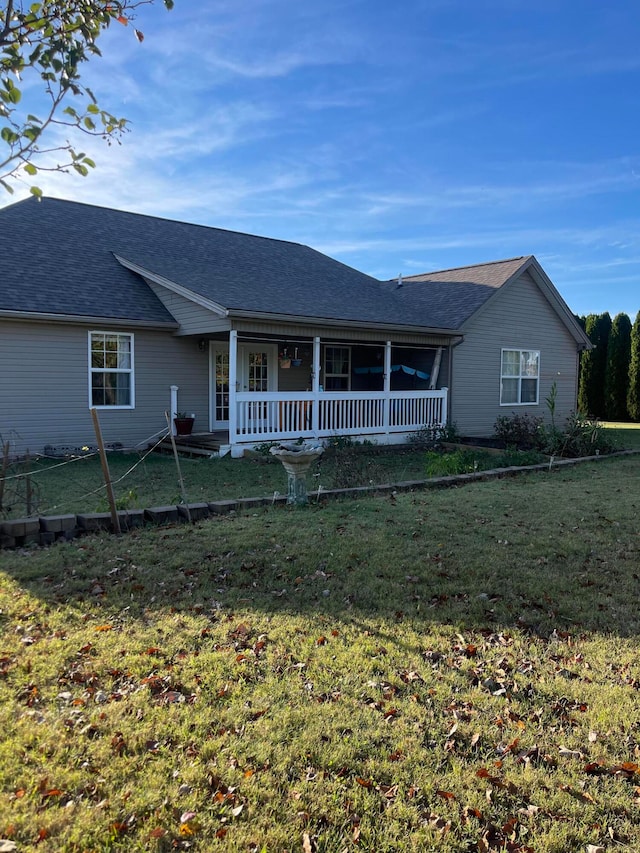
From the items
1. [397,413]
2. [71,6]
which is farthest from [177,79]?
[397,413]

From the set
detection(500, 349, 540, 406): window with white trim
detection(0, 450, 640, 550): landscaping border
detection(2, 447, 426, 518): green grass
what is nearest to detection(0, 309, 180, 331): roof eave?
detection(2, 447, 426, 518): green grass

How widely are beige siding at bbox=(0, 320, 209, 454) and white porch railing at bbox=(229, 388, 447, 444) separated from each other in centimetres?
231

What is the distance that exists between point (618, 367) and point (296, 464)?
22.6 m

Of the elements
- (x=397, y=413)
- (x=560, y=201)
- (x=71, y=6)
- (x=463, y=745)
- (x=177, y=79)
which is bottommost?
(x=463, y=745)

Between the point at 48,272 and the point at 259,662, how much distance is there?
11.6m

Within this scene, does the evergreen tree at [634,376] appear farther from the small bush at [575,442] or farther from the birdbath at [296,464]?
the birdbath at [296,464]

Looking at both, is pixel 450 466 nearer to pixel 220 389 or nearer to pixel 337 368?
pixel 220 389

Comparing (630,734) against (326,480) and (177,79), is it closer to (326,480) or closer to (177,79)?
(326,480)

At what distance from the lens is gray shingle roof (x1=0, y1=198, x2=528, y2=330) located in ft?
40.8

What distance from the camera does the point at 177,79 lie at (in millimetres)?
7223

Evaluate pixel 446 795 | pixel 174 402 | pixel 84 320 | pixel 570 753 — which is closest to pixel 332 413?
pixel 174 402

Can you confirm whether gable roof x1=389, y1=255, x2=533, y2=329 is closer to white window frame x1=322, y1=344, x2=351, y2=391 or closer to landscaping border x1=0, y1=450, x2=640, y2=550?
white window frame x1=322, y1=344, x2=351, y2=391

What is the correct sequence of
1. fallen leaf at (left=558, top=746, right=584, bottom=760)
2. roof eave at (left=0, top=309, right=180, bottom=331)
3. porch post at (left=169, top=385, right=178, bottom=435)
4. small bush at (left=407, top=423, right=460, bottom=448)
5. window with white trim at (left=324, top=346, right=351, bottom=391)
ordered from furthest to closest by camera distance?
window with white trim at (left=324, top=346, right=351, bottom=391) < small bush at (left=407, top=423, right=460, bottom=448) < porch post at (left=169, top=385, right=178, bottom=435) < roof eave at (left=0, top=309, right=180, bottom=331) < fallen leaf at (left=558, top=746, right=584, bottom=760)

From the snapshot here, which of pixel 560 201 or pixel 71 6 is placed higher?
pixel 560 201
